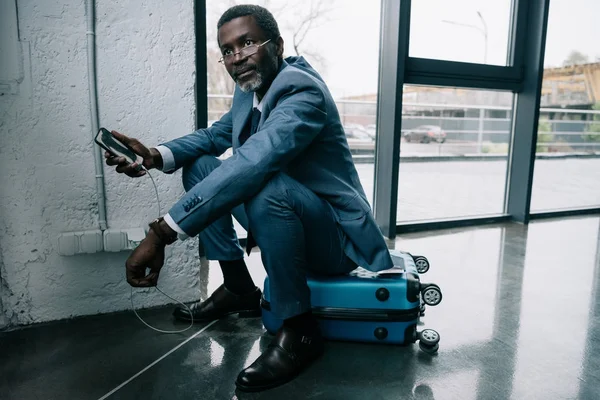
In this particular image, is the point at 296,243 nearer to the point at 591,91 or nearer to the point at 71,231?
the point at 71,231

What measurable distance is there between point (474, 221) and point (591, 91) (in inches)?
62.9

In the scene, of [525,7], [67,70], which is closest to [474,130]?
[525,7]

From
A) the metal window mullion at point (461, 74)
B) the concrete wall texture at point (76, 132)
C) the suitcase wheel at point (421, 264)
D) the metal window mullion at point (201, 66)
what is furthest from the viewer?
the metal window mullion at point (461, 74)

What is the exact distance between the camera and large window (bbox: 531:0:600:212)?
3301 mm

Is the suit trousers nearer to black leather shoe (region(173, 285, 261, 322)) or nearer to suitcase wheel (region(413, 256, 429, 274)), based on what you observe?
black leather shoe (region(173, 285, 261, 322))

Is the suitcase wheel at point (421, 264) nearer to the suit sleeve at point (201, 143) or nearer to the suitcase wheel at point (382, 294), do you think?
the suitcase wheel at point (382, 294)

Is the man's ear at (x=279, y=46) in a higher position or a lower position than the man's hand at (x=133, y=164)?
higher

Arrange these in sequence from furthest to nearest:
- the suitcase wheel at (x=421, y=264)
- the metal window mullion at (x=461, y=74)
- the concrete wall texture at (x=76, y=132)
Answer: the metal window mullion at (x=461, y=74)
the suitcase wheel at (x=421, y=264)
the concrete wall texture at (x=76, y=132)

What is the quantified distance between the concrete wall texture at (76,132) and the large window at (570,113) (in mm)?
2774

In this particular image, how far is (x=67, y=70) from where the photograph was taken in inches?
57.7

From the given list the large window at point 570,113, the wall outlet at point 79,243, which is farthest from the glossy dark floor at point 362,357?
the large window at point 570,113

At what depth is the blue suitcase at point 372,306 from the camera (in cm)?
134

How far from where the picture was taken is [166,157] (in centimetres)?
147

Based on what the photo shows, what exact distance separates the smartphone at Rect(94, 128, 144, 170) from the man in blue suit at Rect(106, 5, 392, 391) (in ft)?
0.07
